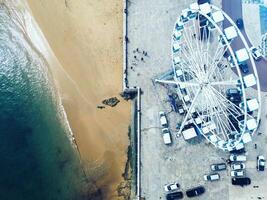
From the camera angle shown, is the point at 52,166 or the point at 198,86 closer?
the point at 198,86

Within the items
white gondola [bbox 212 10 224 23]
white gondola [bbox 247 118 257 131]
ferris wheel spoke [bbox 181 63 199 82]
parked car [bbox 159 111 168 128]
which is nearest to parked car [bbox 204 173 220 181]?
white gondola [bbox 247 118 257 131]

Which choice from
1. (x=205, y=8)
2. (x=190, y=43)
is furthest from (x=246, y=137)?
(x=205, y=8)

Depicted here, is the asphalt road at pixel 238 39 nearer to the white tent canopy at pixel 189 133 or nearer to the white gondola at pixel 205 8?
the white gondola at pixel 205 8

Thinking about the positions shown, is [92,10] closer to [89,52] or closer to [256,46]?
[89,52]

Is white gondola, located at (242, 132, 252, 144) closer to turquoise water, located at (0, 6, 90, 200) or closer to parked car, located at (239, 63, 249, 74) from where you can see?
parked car, located at (239, 63, 249, 74)

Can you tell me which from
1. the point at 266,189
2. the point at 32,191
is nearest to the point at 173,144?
the point at 266,189
